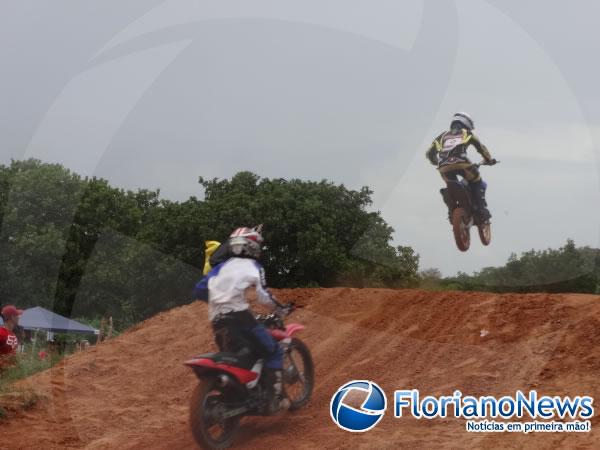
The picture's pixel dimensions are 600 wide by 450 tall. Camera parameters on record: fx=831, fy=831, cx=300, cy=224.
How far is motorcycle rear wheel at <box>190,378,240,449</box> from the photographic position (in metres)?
7.15

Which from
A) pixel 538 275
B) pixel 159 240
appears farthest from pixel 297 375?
pixel 159 240

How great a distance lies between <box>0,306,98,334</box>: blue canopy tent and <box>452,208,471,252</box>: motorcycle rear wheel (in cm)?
1351

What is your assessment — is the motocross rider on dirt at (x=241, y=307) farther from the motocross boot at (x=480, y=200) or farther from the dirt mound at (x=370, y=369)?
the motocross boot at (x=480, y=200)

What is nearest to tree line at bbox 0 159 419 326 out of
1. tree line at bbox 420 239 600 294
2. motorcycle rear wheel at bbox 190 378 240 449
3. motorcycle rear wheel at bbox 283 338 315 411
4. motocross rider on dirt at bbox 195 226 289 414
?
tree line at bbox 420 239 600 294

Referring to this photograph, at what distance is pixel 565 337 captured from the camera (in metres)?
9.15

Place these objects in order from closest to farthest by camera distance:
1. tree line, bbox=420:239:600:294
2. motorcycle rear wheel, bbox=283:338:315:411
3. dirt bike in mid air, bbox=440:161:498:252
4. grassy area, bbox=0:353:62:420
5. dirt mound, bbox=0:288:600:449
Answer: dirt mound, bbox=0:288:600:449, motorcycle rear wheel, bbox=283:338:315:411, grassy area, bbox=0:353:62:420, dirt bike in mid air, bbox=440:161:498:252, tree line, bbox=420:239:600:294

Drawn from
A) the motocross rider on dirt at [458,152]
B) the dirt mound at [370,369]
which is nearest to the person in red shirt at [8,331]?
the dirt mound at [370,369]

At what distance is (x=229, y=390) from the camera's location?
752 centimetres

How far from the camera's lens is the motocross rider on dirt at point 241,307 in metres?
7.75

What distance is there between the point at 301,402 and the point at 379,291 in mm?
4458

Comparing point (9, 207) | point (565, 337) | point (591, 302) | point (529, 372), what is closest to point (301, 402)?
point (529, 372)

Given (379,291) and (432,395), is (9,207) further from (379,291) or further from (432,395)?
(432,395)

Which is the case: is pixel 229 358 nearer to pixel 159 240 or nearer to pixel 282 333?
pixel 282 333

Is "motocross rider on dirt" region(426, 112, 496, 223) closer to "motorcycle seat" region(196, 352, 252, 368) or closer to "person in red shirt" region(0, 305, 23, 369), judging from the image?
"motorcycle seat" region(196, 352, 252, 368)
